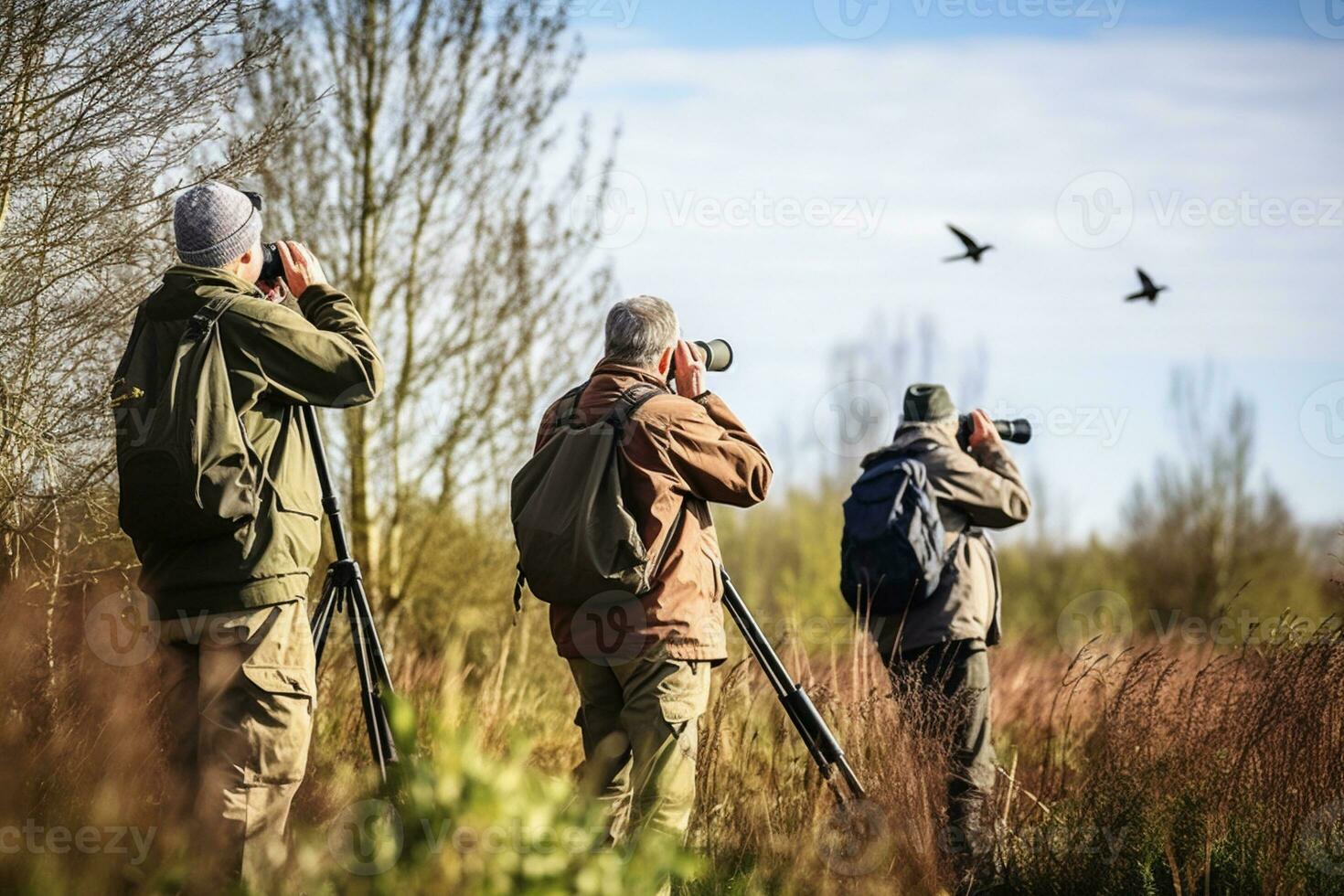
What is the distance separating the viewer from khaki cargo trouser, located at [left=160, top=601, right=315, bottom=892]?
3.25 m

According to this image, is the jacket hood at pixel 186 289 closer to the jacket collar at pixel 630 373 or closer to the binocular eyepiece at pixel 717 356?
the jacket collar at pixel 630 373

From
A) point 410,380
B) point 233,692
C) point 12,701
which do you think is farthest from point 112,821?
point 410,380

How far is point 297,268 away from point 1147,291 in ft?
18.0

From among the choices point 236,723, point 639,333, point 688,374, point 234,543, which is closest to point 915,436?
point 688,374

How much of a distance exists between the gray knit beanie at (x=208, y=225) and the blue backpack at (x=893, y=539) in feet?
8.85

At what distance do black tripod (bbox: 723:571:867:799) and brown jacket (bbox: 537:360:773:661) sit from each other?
527mm

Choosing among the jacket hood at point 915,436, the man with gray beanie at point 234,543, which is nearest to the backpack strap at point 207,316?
the man with gray beanie at point 234,543

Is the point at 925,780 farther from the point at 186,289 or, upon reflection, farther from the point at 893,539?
the point at 186,289

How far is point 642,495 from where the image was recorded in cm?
384

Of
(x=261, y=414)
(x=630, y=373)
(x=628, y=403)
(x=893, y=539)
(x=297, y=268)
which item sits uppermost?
(x=297, y=268)

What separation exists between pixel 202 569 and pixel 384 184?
6941 millimetres

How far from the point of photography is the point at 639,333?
4.00 metres

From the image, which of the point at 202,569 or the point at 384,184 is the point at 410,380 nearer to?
the point at 384,184

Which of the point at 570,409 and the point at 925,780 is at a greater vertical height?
the point at 570,409
